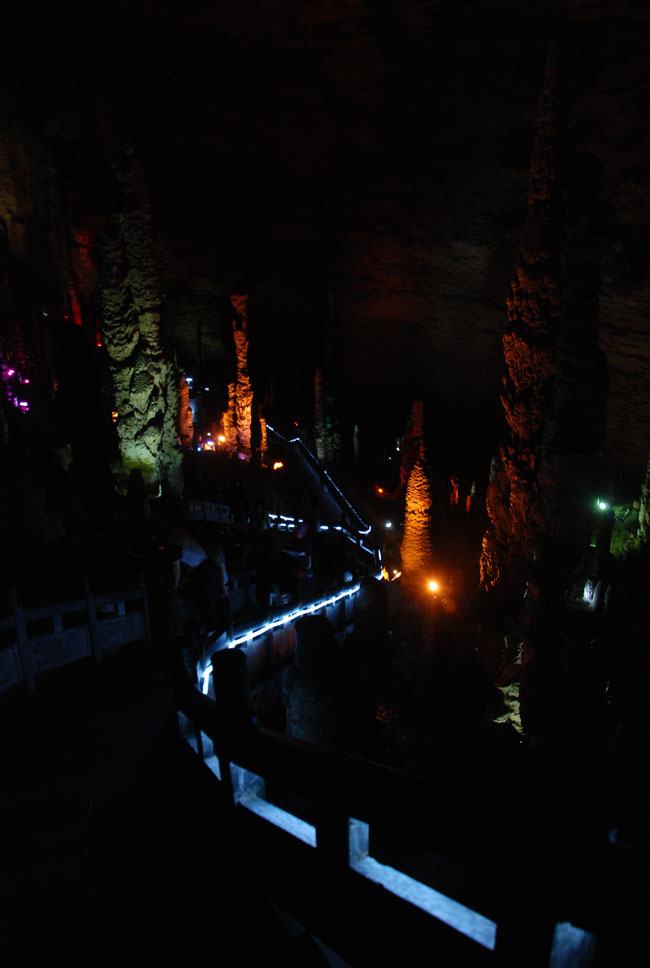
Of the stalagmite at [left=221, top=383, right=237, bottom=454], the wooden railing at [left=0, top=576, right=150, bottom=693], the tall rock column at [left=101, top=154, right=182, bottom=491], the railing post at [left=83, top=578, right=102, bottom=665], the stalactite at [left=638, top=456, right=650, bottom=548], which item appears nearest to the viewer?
the wooden railing at [left=0, top=576, right=150, bottom=693]

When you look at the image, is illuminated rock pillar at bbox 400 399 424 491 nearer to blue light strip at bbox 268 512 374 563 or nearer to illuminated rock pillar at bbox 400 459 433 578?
illuminated rock pillar at bbox 400 459 433 578

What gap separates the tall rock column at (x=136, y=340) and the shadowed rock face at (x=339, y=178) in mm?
385

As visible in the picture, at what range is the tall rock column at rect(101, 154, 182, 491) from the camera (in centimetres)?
1659

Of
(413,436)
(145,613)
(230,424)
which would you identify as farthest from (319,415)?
(145,613)

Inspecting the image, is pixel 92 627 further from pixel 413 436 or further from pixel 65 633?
pixel 413 436

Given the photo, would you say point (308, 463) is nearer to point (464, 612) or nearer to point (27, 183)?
point (464, 612)

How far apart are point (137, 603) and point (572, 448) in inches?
268

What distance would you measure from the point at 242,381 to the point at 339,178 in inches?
346

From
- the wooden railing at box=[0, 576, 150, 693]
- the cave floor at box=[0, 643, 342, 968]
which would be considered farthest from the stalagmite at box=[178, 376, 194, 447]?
the cave floor at box=[0, 643, 342, 968]

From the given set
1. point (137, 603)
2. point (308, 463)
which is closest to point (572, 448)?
point (137, 603)

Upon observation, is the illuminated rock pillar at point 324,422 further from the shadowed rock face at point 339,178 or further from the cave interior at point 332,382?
the shadowed rock face at point 339,178

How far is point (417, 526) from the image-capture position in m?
16.0

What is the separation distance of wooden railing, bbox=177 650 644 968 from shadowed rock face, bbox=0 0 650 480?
307 inches

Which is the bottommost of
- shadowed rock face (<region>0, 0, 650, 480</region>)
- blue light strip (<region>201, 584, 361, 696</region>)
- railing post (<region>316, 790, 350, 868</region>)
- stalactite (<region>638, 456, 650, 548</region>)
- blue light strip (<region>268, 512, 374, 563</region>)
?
blue light strip (<region>268, 512, 374, 563</region>)
